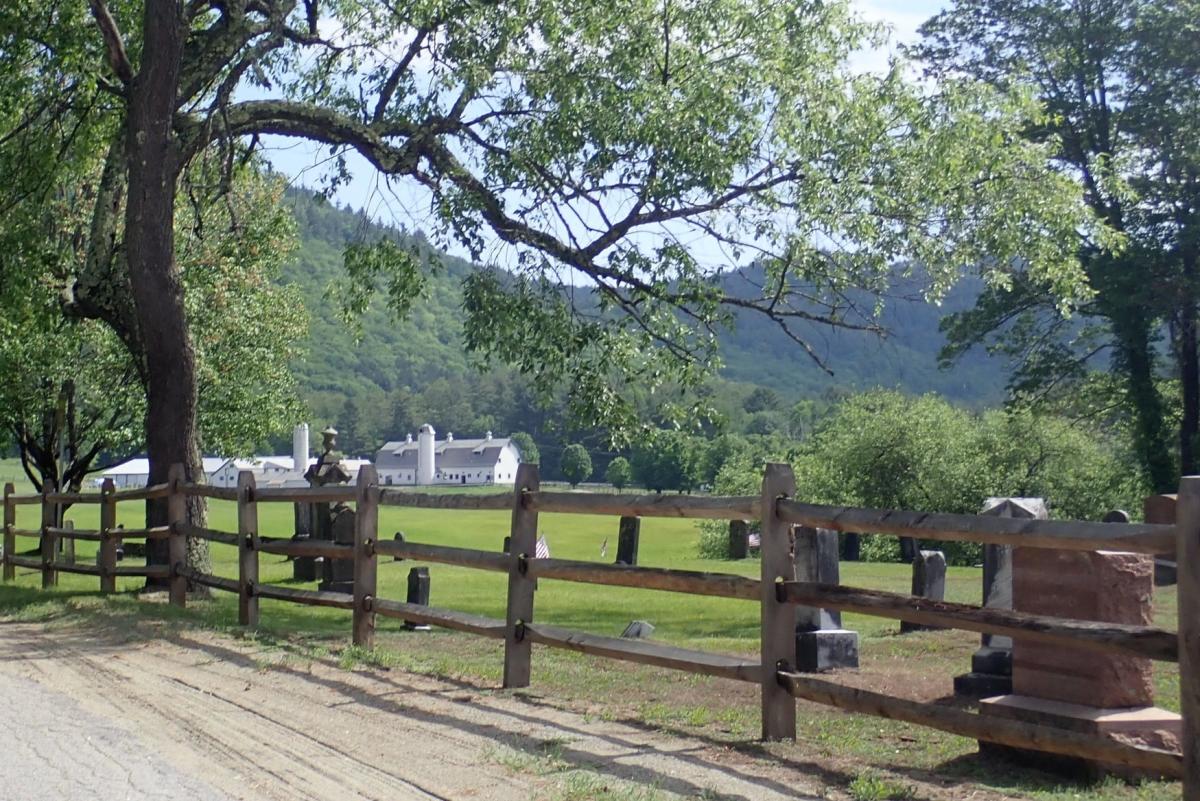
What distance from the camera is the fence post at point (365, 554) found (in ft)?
34.9

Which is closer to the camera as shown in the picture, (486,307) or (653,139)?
(653,139)

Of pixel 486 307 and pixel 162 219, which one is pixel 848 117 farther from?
pixel 162 219

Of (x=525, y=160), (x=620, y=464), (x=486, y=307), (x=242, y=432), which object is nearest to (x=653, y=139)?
(x=525, y=160)

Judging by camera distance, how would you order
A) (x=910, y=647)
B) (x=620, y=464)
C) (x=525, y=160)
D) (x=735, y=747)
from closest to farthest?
1. (x=735, y=747)
2. (x=910, y=647)
3. (x=525, y=160)
4. (x=620, y=464)

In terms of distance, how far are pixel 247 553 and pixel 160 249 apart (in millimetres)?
4163

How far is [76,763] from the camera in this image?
21.3ft

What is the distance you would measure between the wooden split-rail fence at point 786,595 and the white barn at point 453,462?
126796mm

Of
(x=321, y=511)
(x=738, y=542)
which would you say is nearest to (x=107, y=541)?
(x=321, y=511)

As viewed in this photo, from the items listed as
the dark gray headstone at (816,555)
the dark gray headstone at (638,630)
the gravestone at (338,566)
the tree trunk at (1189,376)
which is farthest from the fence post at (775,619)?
the tree trunk at (1189,376)

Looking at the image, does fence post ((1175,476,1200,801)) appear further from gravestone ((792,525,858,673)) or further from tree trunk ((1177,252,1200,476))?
tree trunk ((1177,252,1200,476))

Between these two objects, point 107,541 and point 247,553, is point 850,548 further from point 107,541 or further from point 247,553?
point 247,553

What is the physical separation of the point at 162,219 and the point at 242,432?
18.5 m

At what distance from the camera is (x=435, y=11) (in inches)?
596

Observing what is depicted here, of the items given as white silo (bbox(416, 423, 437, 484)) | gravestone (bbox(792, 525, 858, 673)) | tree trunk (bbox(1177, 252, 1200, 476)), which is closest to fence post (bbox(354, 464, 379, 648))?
gravestone (bbox(792, 525, 858, 673))
